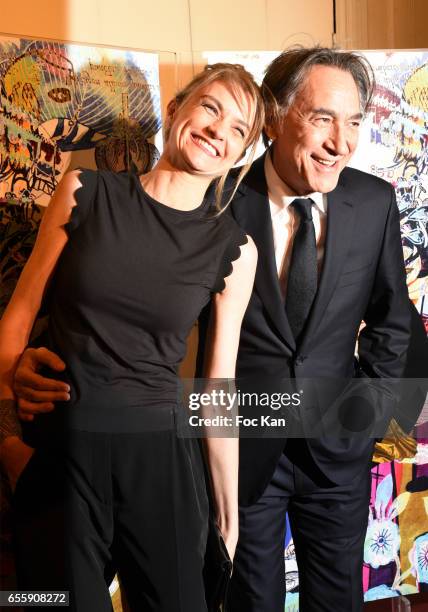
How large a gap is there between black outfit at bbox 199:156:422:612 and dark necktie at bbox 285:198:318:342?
0.03 meters

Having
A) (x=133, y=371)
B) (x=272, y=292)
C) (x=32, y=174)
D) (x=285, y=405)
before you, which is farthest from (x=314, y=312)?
(x=32, y=174)

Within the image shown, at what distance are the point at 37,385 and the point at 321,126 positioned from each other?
0.91 m

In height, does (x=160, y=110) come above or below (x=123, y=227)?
above

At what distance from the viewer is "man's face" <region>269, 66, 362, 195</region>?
Answer: 1.94m

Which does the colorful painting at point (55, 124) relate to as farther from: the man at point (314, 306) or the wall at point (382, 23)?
the wall at point (382, 23)

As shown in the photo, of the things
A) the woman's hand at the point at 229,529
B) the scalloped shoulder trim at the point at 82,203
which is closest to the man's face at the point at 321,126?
the scalloped shoulder trim at the point at 82,203

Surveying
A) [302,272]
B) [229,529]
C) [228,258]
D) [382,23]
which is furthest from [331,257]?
[382,23]

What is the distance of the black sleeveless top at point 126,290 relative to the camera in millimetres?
1708

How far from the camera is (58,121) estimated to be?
2.08 meters

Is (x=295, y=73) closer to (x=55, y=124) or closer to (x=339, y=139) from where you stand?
(x=339, y=139)

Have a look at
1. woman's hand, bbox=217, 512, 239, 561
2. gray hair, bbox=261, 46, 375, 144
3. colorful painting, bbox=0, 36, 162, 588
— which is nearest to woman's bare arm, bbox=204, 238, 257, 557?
woman's hand, bbox=217, 512, 239, 561

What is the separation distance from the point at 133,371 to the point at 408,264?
3.53 feet

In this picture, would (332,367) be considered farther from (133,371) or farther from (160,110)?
(160,110)

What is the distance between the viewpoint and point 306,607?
88.8 inches
